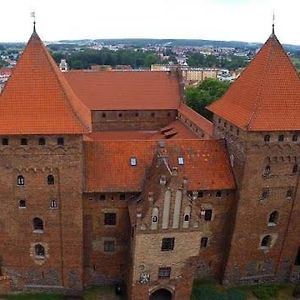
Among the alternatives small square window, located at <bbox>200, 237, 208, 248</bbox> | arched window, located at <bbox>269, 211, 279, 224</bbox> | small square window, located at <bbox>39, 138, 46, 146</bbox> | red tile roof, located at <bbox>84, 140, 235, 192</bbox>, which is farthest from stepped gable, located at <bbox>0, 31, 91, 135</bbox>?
arched window, located at <bbox>269, 211, 279, 224</bbox>

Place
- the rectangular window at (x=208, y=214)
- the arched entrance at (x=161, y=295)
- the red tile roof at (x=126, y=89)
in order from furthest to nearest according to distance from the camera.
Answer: the red tile roof at (x=126, y=89)
the rectangular window at (x=208, y=214)
the arched entrance at (x=161, y=295)

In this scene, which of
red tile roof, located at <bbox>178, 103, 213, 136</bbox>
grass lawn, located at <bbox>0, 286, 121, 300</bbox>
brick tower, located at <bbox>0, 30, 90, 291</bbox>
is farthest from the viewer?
red tile roof, located at <bbox>178, 103, 213, 136</bbox>

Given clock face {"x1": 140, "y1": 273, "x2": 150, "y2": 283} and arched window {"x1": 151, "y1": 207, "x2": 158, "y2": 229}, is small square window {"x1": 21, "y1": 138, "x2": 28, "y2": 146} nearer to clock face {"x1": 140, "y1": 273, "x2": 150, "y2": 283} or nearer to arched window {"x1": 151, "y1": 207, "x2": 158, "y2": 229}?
arched window {"x1": 151, "y1": 207, "x2": 158, "y2": 229}

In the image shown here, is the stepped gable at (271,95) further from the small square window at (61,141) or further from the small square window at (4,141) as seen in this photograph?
the small square window at (4,141)

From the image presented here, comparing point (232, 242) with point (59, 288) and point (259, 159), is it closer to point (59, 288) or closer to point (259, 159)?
point (259, 159)

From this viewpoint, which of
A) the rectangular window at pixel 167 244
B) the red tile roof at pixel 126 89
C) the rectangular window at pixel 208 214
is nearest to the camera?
the rectangular window at pixel 167 244

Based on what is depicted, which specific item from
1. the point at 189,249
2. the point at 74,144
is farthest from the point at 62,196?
the point at 189,249

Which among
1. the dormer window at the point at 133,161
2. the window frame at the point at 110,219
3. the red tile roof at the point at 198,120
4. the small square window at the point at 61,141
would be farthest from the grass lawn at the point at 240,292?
the small square window at the point at 61,141
